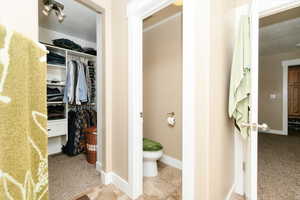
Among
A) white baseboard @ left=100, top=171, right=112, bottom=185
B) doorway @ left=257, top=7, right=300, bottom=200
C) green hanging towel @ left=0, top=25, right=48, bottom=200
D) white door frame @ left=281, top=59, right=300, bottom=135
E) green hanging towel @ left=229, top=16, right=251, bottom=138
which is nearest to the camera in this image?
green hanging towel @ left=0, top=25, right=48, bottom=200

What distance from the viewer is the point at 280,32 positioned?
2.84m

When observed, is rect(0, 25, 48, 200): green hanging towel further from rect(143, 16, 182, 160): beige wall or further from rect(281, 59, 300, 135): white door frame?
rect(281, 59, 300, 135): white door frame

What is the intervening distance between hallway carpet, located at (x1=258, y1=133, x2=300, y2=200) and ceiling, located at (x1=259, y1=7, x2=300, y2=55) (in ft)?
7.91

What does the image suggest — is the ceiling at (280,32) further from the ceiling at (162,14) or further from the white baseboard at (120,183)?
the white baseboard at (120,183)

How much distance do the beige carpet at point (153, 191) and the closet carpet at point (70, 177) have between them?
0.14 m

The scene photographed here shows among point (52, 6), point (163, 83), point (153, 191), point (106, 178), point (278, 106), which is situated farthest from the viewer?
point (278, 106)

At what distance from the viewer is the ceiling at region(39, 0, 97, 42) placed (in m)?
2.02

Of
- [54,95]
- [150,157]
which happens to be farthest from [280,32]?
[54,95]

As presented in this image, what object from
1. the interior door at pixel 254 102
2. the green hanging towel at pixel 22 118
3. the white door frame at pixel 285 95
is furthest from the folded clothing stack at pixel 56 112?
the white door frame at pixel 285 95

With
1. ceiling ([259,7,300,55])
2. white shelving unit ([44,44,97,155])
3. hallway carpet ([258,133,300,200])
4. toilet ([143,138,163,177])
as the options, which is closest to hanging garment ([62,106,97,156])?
white shelving unit ([44,44,97,155])

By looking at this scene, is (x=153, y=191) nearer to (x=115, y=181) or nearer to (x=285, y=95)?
(x=115, y=181)

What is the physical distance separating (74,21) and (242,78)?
264cm

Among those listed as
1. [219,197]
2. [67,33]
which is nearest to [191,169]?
[219,197]

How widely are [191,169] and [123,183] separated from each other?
0.94 m
